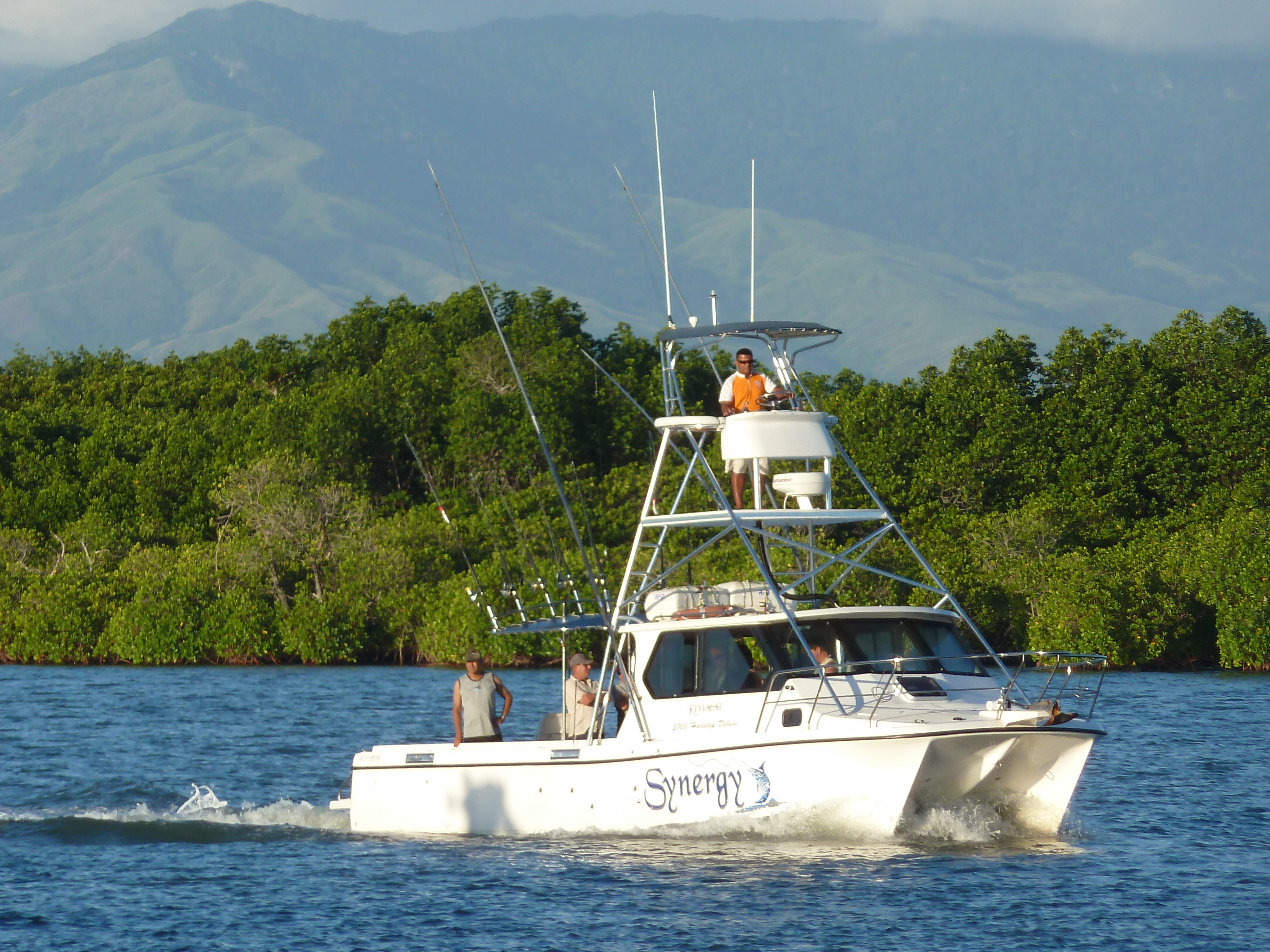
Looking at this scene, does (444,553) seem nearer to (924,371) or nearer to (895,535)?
(895,535)

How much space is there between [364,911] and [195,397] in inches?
2647

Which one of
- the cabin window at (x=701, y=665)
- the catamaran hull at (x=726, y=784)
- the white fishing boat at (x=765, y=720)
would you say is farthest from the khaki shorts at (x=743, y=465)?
the catamaran hull at (x=726, y=784)

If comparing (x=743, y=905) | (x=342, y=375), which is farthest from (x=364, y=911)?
(x=342, y=375)

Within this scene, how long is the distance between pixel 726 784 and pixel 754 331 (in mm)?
4992

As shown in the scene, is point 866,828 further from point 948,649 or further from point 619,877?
point 948,649

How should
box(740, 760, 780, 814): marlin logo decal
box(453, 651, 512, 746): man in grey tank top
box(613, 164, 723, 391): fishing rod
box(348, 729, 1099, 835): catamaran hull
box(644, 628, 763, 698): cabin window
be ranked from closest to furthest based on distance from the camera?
1. box(348, 729, 1099, 835): catamaran hull
2. box(740, 760, 780, 814): marlin logo decal
3. box(644, 628, 763, 698): cabin window
4. box(613, 164, 723, 391): fishing rod
5. box(453, 651, 512, 746): man in grey tank top

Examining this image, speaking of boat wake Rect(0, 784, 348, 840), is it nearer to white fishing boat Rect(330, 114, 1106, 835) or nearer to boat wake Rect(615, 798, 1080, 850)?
white fishing boat Rect(330, 114, 1106, 835)

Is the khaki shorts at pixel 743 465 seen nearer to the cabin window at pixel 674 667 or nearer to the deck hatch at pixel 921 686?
the cabin window at pixel 674 667

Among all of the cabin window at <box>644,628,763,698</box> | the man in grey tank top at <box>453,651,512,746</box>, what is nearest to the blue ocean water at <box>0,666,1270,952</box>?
the man in grey tank top at <box>453,651,512,746</box>

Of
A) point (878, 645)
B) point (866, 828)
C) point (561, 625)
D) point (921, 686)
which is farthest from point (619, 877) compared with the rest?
point (878, 645)

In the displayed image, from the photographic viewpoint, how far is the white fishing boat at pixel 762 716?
1605cm

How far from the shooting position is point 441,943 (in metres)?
13.8

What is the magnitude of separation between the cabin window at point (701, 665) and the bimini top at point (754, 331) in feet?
10.5

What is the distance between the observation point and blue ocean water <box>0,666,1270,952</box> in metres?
13.8
